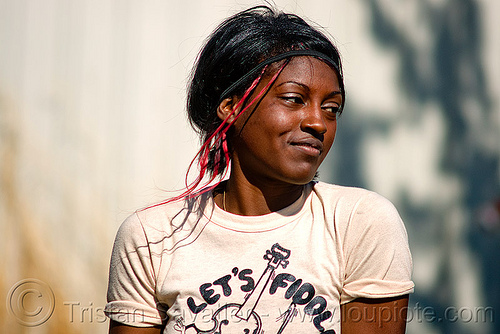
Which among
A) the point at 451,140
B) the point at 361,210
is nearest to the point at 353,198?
the point at 361,210

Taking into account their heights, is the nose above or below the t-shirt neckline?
above

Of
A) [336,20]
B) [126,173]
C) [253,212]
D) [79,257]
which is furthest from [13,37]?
[253,212]

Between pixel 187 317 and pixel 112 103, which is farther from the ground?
pixel 112 103

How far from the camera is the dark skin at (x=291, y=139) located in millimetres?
1799

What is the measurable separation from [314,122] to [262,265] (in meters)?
0.46

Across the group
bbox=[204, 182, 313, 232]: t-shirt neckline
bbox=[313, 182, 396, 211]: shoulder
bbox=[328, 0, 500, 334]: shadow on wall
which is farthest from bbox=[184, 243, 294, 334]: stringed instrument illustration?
bbox=[328, 0, 500, 334]: shadow on wall

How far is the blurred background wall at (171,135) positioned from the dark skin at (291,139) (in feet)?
4.86

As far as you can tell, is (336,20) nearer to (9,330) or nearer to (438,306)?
(438,306)

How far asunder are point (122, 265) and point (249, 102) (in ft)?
2.23

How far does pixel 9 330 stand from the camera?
3.28 metres

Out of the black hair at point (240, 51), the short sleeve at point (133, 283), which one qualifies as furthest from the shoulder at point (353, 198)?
the short sleeve at point (133, 283)

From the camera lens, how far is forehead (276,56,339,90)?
1854 millimetres

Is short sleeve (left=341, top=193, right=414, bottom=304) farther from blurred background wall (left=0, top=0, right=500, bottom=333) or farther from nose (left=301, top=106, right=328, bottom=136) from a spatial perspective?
blurred background wall (left=0, top=0, right=500, bottom=333)

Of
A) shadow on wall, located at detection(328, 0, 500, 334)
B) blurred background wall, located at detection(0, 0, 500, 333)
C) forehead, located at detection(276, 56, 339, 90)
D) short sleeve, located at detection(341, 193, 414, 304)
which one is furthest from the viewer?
shadow on wall, located at detection(328, 0, 500, 334)
